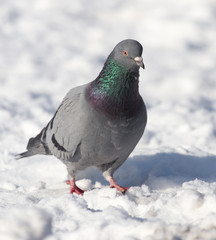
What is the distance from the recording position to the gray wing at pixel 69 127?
3689mm

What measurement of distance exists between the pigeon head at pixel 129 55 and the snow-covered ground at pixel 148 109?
0.95 m

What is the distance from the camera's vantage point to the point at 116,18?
9289 millimetres

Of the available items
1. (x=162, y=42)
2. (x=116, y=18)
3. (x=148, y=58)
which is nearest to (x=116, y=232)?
(x=148, y=58)

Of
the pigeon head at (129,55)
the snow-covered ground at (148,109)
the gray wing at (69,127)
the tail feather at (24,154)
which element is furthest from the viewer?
the tail feather at (24,154)

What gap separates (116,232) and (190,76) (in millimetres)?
5221

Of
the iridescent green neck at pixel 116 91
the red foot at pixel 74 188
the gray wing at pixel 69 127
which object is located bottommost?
the red foot at pixel 74 188

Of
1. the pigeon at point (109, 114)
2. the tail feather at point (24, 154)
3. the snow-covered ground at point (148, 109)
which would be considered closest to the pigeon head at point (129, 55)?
the pigeon at point (109, 114)

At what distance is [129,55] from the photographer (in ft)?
11.8

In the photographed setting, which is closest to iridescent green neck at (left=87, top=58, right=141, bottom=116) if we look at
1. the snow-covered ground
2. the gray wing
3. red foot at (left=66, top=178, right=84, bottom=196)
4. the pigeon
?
the pigeon

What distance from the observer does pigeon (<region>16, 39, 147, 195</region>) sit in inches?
142

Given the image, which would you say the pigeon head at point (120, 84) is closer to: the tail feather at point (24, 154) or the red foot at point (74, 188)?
the red foot at point (74, 188)

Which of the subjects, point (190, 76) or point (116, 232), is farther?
point (190, 76)

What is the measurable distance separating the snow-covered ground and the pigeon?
0.34 meters

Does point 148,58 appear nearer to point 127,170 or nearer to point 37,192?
point 127,170
